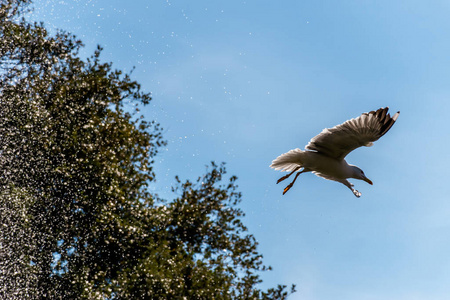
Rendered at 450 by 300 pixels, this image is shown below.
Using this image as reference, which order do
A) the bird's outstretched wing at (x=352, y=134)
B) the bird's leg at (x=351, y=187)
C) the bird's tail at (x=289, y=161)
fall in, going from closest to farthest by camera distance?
the bird's outstretched wing at (x=352, y=134) → the bird's tail at (x=289, y=161) → the bird's leg at (x=351, y=187)

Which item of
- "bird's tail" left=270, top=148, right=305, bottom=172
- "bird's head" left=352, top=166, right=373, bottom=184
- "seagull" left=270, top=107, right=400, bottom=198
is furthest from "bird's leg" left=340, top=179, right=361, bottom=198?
"bird's tail" left=270, top=148, right=305, bottom=172

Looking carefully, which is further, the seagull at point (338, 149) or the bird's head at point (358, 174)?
the bird's head at point (358, 174)

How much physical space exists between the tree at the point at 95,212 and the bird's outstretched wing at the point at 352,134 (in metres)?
3.34

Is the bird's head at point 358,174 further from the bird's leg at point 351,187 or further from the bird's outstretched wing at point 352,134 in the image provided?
the bird's outstretched wing at point 352,134

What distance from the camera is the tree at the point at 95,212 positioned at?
43.5ft

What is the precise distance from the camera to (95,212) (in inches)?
560

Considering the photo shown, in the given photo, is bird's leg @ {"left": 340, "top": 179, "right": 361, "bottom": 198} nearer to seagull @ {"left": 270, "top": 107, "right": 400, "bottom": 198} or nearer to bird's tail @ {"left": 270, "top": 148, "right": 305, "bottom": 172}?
seagull @ {"left": 270, "top": 107, "right": 400, "bottom": 198}

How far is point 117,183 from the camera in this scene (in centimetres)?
1439

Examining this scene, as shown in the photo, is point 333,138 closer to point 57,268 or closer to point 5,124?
point 57,268

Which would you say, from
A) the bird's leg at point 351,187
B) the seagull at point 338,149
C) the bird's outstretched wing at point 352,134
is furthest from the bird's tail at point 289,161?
the bird's leg at point 351,187

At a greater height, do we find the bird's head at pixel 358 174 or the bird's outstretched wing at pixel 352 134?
the bird's head at pixel 358 174

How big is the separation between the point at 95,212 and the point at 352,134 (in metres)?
6.51

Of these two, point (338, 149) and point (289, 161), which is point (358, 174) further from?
point (289, 161)

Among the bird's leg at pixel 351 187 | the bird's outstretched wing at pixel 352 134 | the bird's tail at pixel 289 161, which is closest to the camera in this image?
the bird's outstretched wing at pixel 352 134
